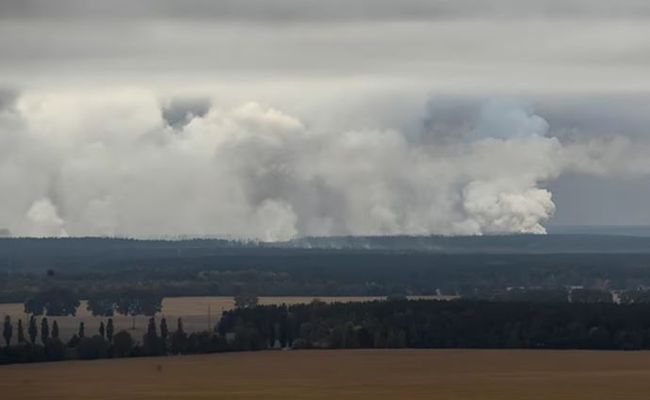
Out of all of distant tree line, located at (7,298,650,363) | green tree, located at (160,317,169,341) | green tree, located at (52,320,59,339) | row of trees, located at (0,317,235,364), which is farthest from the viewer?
green tree, located at (160,317,169,341)

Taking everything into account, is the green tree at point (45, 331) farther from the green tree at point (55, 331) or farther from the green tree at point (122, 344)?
the green tree at point (122, 344)

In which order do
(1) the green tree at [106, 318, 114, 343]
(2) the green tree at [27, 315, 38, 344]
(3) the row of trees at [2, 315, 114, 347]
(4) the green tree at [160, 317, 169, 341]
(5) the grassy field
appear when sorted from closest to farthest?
1. (5) the grassy field
2. (3) the row of trees at [2, 315, 114, 347]
3. (1) the green tree at [106, 318, 114, 343]
4. (2) the green tree at [27, 315, 38, 344]
5. (4) the green tree at [160, 317, 169, 341]

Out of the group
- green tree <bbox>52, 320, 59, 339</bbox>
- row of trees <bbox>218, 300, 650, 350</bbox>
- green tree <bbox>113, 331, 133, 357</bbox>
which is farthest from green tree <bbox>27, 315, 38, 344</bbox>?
row of trees <bbox>218, 300, 650, 350</bbox>

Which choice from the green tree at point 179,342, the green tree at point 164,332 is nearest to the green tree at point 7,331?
the green tree at point 164,332

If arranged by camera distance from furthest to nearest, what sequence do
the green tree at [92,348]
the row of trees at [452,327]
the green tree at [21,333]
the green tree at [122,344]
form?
the row of trees at [452,327]
the green tree at [21,333]
the green tree at [122,344]
the green tree at [92,348]

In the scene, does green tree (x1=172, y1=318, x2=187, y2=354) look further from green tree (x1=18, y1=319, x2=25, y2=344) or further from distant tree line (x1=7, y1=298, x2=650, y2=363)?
green tree (x1=18, y1=319, x2=25, y2=344)

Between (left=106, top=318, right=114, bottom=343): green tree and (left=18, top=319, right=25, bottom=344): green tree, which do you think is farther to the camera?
(left=106, top=318, right=114, bottom=343): green tree

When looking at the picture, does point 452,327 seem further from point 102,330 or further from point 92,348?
point 92,348
